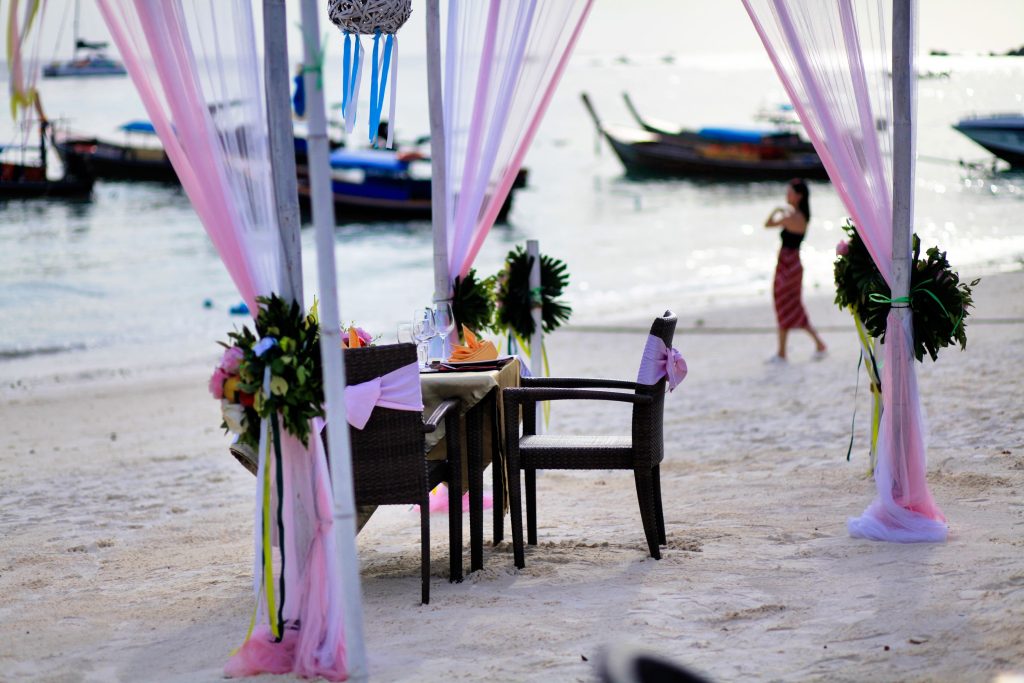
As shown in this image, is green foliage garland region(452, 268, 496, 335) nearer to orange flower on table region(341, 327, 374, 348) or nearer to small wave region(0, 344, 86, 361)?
orange flower on table region(341, 327, 374, 348)

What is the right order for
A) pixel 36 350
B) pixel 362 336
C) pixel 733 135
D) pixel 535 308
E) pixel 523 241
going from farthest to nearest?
pixel 733 135 → pixel 523 241 → pixel 36 350 → pixel 535 308 → pixel 362 336

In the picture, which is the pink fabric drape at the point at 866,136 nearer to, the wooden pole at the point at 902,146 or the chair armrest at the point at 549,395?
the wooden pole at the point at 902,146

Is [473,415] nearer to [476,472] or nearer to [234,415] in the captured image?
[476,472]

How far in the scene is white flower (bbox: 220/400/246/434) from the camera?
3.87 m

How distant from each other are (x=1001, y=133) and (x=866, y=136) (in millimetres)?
29921

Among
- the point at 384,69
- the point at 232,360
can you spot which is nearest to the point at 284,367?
the point at 232,360

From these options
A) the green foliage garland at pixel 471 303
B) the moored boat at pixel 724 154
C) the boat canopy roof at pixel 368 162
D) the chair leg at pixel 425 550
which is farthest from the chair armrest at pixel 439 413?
the moored boat at pixel 724 154

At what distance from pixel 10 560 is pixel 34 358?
10.0 metres

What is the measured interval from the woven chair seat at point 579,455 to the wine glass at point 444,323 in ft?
2.34

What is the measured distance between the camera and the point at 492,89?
5.85m

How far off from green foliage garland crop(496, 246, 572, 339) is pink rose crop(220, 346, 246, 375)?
2557 mm

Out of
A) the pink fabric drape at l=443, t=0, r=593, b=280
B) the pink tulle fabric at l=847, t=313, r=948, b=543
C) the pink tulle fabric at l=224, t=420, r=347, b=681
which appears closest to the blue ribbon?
the pink fabric drape at l=443, t=0, r=593, b=280

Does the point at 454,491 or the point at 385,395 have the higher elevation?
the point at 385,395

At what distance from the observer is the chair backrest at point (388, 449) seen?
427 cm
